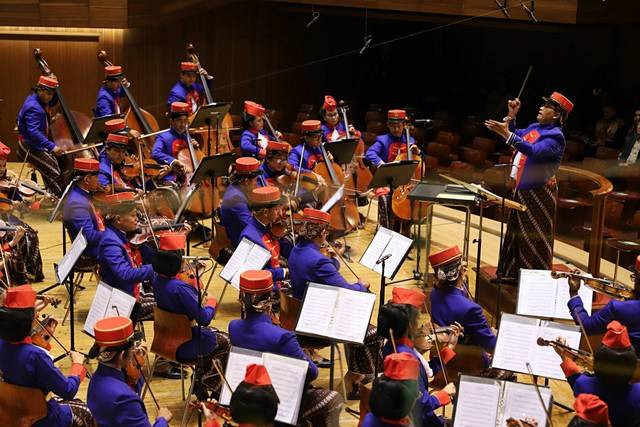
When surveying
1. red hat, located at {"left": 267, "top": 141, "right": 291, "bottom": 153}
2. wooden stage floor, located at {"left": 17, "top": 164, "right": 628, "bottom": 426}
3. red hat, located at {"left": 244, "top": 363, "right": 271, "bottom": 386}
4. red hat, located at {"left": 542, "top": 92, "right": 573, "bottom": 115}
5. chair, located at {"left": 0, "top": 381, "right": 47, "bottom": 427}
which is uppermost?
red hat, located at {"left": 542, "top": 92, "right": 573, "bottom": 115}

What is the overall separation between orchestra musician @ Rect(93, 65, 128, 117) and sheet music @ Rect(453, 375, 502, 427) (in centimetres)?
661

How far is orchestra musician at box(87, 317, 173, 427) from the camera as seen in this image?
425cm

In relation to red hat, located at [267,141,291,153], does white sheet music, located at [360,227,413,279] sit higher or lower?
lower

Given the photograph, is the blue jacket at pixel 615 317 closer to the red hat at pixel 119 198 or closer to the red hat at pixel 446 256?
the red hat at pixel 446 256

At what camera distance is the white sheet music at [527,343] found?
5008 millimetres

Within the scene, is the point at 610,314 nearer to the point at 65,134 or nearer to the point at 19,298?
the point at 19,298

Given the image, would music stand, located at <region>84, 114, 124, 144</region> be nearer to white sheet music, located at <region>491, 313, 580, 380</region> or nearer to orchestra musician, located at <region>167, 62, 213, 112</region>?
orchestra musician, located at <region>167, 62, 213, 112</region>

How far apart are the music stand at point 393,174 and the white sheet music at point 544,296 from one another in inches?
80.0

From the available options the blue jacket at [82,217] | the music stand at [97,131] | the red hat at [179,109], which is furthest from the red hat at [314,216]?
the music stand at [97,131]

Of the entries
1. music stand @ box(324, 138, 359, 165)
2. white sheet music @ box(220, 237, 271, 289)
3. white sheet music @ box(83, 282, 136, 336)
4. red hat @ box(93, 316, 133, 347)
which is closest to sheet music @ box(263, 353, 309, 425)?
red hat @ box(93, 316, 133, 347)

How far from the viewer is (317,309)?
5277 mm

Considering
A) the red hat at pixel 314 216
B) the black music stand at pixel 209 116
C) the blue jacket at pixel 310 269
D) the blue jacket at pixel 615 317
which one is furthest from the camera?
the black music stand at pixel 209 116

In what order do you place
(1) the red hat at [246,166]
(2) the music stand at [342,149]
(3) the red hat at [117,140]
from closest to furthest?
(1) the red hat at [246,166] < (3) the red hat at [117,140] < (2) the music stand at [342,149]

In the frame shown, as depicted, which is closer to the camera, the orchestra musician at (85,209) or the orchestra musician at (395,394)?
the orchestra musician at (395,394)
